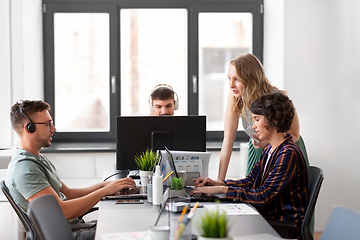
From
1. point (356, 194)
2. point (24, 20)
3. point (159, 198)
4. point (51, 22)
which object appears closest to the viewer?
point (159, 198)

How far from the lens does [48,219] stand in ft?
4.65

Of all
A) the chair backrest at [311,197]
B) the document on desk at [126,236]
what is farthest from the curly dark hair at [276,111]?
the document on desk at [126,236]

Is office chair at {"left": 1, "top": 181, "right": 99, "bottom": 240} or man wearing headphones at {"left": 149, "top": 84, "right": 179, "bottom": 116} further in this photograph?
man wearing headphones at {"left": 149, "top": 84, "right": 179, "bottom": 116}

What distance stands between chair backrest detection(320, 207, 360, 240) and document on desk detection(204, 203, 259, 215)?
0.30m

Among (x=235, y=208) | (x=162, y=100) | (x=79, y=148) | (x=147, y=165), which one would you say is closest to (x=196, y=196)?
(x=235, y=208)

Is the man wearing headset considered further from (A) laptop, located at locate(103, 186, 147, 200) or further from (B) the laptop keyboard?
(B) the laptop keyboard

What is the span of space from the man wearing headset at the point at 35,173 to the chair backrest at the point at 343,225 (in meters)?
0.97

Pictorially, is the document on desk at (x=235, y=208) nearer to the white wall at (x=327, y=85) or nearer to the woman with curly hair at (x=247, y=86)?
the woman with curly hair at (x=247, y=86)

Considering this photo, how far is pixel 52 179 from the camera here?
76.0 inches

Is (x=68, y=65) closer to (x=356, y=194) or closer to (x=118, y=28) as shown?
(x=118, y=28)

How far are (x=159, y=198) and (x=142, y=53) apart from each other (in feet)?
8.13

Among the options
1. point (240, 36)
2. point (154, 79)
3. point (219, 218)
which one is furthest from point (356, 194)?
point (219, 218)

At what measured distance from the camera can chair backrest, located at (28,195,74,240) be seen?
1347 mm

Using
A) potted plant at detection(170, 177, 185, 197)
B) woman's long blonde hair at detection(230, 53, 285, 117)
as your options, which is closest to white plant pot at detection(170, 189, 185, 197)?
potted plant at detection(170, 177, 185, 197)
